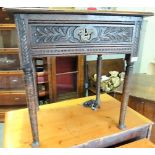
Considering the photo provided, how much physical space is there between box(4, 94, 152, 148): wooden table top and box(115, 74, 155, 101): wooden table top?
51 cm

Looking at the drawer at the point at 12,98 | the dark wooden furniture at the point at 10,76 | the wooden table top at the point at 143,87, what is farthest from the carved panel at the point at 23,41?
the drawer at the point at 12,98

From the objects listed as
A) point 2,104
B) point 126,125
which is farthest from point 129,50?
point 2,104

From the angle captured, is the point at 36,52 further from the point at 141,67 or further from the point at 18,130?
the point at 141,67

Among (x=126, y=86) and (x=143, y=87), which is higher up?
(x=126, y=86)

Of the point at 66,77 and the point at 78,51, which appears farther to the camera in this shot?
the point at 66,77

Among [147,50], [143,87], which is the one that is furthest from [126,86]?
[147,50]

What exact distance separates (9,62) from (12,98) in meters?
0.39

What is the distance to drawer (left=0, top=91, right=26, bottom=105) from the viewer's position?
82.3 inches

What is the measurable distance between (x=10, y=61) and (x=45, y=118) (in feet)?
4.00

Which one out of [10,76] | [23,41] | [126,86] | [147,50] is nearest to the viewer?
[23,41]

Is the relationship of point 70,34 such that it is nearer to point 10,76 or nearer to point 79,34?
point 79,34

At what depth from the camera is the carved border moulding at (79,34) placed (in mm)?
747

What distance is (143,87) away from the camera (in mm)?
1854

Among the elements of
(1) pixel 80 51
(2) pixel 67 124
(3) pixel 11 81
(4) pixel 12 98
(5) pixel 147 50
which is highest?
(1) pixel 80 51
